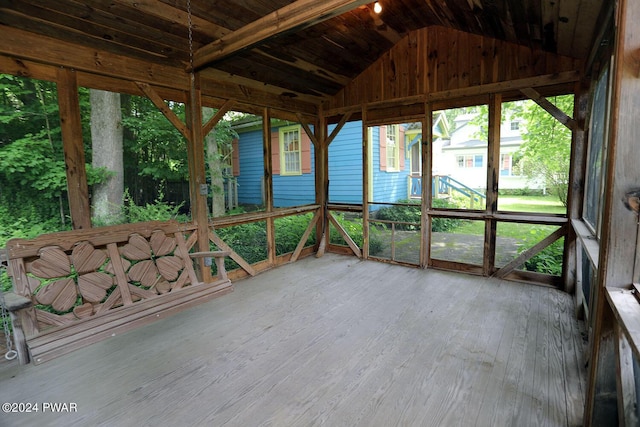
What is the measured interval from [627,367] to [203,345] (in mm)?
2812

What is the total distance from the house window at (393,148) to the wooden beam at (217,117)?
2894 mm

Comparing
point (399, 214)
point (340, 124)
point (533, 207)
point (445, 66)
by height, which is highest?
point (445, 66)

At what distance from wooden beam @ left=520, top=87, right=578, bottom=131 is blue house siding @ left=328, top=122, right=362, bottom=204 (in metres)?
3.14

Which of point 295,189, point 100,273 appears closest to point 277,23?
point 100,273

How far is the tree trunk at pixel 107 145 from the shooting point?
4832mm

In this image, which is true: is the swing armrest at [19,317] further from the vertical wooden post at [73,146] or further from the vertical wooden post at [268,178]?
the vertical wooden post at [268,178]

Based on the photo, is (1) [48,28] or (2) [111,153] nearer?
(1) [48,28]

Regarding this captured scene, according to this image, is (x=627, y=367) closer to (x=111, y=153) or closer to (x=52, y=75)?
(x=52, y=75)

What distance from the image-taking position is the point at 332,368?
2.41 meters

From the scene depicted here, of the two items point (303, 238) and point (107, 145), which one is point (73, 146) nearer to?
point (107, 145)

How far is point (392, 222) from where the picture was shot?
5.15m

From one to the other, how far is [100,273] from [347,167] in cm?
471

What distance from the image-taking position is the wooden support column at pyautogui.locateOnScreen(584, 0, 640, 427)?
1361 millimetres

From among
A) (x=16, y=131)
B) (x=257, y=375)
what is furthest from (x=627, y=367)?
(x=16, y=131)
